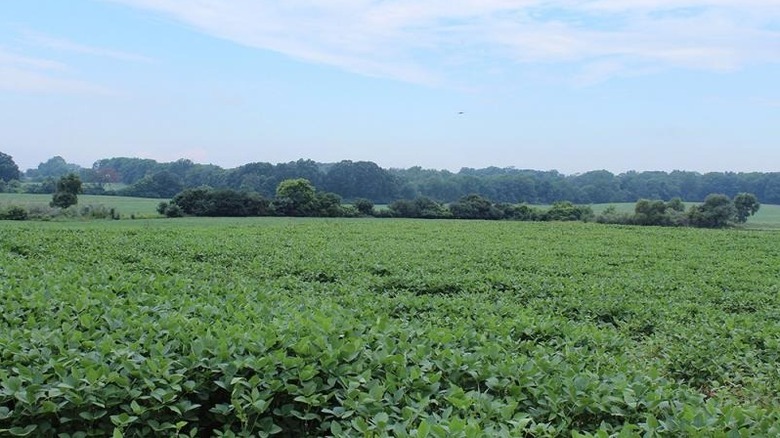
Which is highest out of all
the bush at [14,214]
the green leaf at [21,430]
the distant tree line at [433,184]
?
the distant tree line at [433,184]

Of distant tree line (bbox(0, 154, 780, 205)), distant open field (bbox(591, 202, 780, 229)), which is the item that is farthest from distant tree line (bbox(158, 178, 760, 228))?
distant tree line (bbox(0, 154, 780, 205))

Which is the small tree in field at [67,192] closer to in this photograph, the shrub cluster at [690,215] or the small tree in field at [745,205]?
the shrub cluster at [690,215]

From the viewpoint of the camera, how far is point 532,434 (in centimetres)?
239

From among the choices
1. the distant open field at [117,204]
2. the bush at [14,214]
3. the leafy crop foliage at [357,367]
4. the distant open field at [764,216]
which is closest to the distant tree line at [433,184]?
the distant open field at [764,216]

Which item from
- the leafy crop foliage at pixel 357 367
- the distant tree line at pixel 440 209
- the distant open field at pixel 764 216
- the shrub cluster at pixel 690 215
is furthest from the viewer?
the distant open field at pixel 764 216

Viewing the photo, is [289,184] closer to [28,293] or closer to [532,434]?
[28,293]

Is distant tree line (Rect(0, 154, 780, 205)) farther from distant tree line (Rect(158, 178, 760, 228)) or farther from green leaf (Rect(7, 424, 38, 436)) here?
green leaf (Rect(7, 424, 38, 436))

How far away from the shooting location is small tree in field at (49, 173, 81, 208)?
34.8 m

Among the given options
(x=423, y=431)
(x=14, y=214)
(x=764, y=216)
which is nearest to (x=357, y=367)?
(x=423, y=431)

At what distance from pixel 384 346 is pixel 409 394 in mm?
519

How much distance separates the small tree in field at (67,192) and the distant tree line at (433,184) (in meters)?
14.2

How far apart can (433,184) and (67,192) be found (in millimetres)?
31664

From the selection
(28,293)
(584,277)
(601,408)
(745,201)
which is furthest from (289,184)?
(601,408)

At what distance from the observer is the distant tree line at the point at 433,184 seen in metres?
51.0
